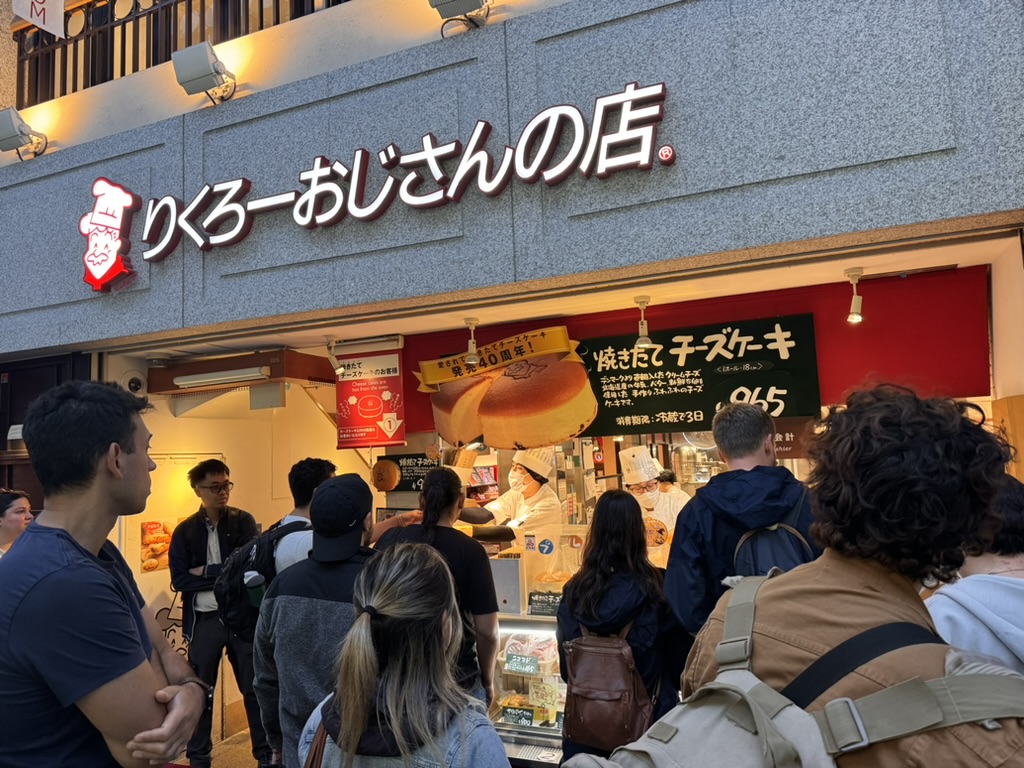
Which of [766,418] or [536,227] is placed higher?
[536,227]

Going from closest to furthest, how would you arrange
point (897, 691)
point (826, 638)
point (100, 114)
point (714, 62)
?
point (897, 691) → point (826, 638) → point (714, 62) → point (100, 114)

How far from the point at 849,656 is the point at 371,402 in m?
5.52

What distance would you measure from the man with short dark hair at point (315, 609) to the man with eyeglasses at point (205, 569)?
260cm

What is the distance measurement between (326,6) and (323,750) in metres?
5.60

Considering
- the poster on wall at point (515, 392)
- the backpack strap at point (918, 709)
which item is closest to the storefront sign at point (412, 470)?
the poster on wall at point (515, 392)

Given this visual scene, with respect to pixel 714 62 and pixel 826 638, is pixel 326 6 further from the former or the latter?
pixel 826 638

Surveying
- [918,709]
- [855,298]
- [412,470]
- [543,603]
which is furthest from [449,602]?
[412,470]

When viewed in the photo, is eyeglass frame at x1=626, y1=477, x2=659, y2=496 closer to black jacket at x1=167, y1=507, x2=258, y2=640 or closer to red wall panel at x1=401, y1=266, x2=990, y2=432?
red wall panel at x1=401, y1=266, x2=990, y2=432

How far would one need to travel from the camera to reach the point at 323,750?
187cm

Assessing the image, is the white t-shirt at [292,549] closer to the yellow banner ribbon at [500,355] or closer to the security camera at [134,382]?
the yellow banner ribbon at [500,355]

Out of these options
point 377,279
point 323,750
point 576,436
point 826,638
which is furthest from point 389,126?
point 826,638

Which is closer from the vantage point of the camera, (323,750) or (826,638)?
(826,638)

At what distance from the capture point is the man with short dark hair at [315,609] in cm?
290

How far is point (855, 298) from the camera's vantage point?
455 cm
